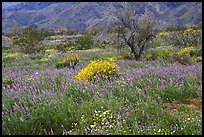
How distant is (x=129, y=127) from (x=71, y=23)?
17524cm

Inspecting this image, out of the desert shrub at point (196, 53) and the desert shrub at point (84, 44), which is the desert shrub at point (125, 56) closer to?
the desert shrub at point (196, 53)

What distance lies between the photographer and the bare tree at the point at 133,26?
40.6 ft

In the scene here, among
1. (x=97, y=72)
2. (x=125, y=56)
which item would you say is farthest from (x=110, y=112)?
(x=125, y=56)

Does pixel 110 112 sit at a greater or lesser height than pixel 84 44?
greater

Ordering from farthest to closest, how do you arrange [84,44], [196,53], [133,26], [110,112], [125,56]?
[84,44] → [125,56] → [196,53] → [133,26] → [110,112]

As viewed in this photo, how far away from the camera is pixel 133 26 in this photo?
12656 mm

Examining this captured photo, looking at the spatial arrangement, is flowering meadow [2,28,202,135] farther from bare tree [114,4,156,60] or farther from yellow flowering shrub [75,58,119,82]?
bare tree [114,4,156,60]

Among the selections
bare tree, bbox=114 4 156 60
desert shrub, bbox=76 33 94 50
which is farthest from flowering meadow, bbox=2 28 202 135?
desert shrub, bbox=76 33 94 50

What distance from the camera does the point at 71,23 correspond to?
17575 centimetres

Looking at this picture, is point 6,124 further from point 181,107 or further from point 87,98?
point 181,107

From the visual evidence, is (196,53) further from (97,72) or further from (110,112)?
(110,112)

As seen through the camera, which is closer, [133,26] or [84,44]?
[133,26]

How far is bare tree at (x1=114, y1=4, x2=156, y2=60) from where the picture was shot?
12.4 meters

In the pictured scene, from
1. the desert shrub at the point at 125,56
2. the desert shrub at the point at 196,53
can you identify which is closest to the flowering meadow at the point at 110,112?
the desert shrub at the point at 196,53
